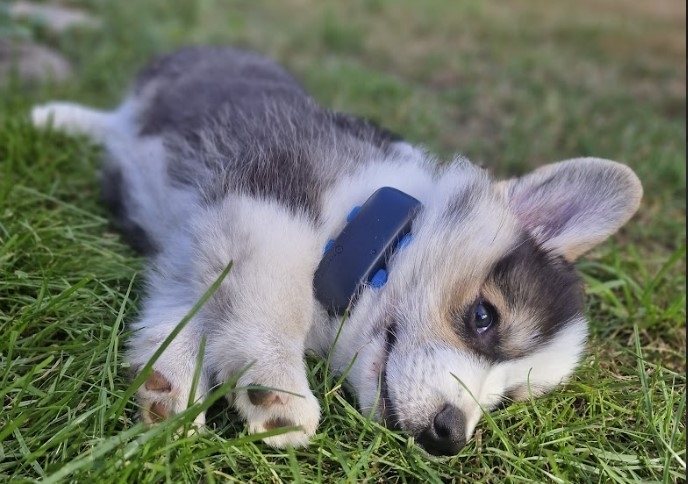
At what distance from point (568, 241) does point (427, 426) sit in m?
1.12

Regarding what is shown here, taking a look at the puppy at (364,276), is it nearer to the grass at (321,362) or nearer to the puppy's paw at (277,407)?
the puppy's paw at (277,407)

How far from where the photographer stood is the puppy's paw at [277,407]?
1.99m

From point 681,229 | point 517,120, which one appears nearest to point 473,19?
point 517,120

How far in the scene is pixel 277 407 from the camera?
6.54 ft

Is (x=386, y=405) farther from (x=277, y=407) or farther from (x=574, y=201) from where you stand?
(x=574, y=201)

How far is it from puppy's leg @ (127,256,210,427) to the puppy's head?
58cm

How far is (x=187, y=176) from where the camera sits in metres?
2.94

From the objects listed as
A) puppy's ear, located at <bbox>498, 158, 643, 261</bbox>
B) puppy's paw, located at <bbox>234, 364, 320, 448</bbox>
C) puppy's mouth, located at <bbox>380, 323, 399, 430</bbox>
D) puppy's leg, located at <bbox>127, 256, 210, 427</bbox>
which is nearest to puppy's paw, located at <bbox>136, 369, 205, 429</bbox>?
puppy's leg, located at <bbox>127, 256, 210, 427</bbox>

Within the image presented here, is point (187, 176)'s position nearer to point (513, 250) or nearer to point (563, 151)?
point (513, 250)

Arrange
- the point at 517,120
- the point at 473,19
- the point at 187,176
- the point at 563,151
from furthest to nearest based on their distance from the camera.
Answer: the point at 473,19, the point at 517,120, the point at 563,151, the point at 187,176

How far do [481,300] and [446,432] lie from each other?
55 cm

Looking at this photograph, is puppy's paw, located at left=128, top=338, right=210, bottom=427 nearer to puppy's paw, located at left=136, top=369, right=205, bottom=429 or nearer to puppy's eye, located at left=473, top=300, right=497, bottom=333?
puppy's paw, located at left=136, top=369, right=205, bottom=429

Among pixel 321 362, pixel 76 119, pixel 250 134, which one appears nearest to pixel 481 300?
pixel 321 362

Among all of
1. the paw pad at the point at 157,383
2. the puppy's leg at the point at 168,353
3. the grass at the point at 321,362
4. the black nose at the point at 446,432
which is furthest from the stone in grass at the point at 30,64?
the black nose at the point at 446,432
